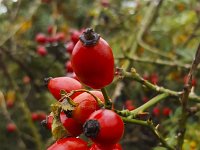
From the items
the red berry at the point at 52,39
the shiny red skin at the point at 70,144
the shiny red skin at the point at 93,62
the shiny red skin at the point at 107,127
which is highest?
the shiny red skin at the point at 93,62

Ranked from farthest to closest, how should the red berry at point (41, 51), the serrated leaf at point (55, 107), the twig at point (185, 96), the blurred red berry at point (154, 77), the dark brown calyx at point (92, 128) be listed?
the red berry at point (41, 51), the blurred red berry at point (154, 77), the twig at point (185, 96), the serrated leaf at point (55, 107), the dark brown calyx at point (92, 128)

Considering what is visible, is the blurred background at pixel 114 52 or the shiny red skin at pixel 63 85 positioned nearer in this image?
the shiny red skin at pixel 63 85

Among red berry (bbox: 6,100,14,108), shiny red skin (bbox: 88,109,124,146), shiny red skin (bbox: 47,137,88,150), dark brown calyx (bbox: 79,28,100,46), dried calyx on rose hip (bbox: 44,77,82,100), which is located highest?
dark brown calyx (bbox: 79,28,100,46)

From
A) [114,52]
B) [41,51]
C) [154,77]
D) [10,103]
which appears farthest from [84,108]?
[10,103]

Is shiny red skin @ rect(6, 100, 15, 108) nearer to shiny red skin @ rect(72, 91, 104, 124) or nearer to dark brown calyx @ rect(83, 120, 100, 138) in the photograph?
shiny red skin @ rect(72, 91, 104, 124)

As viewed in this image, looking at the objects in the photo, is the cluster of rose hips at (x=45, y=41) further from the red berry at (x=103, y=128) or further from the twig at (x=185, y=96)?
the red berry at (x=103, y=128)

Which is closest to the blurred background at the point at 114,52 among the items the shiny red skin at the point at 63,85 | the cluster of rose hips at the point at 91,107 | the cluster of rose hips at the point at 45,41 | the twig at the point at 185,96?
the cluster of rose hips at the point at 45,41

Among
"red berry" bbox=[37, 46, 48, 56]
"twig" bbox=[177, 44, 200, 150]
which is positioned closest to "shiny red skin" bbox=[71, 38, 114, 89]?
"twig" bbox=[177, 44, 200, 150]
